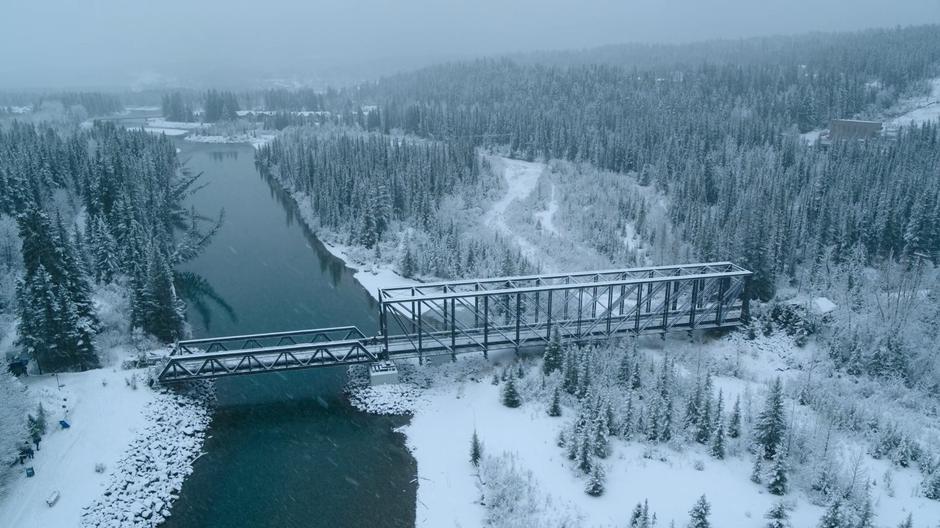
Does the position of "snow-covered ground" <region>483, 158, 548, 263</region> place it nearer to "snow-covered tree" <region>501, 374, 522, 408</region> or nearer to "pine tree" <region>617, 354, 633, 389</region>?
"pine tree" <region>617, 354, 633, 389</region>

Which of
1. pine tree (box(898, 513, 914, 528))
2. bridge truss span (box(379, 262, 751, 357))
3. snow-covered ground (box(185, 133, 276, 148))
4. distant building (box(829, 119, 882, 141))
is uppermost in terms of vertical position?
distant building (box(829, 119, 882, 141))

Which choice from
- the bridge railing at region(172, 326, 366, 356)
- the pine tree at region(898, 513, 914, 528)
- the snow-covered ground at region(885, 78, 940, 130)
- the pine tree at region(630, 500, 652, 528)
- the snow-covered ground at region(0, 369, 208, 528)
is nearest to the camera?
the pine tree at region(898, 513, 914, 528)

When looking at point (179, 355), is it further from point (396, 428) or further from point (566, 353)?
point (566, 353)

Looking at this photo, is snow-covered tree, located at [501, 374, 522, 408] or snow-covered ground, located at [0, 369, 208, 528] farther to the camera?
snow-covered tree, located at [501, 374, 522, 408]

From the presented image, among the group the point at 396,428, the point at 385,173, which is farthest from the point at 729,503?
the point at 385,173

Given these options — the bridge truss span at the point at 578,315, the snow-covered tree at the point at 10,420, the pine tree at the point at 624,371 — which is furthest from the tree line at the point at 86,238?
the pine tree at the point at 624,371

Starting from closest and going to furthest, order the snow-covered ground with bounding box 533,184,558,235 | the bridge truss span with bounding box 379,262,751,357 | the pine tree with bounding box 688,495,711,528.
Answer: the pine tree with bounding box 688,495,711,528
the bridge truss span with bounding box 379,262,751,357
the snow-covered ground with bounding box 533,184,558,235

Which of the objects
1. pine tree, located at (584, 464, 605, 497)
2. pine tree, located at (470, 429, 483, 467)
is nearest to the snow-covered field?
pine tree, located at (584, 464, 605, 497)

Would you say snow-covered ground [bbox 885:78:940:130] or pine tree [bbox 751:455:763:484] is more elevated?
snow-covered ground [bbox 885:78:940:130]
